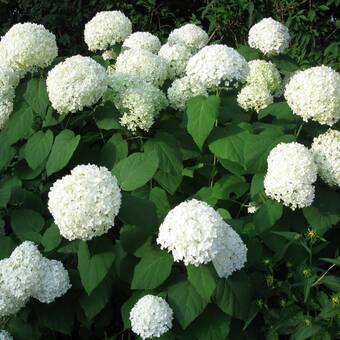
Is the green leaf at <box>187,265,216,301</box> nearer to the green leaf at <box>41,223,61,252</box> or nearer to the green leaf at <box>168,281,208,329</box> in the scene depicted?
the green leaf at <box>168,281,208,329</box>

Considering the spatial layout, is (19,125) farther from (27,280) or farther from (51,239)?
(27,280)

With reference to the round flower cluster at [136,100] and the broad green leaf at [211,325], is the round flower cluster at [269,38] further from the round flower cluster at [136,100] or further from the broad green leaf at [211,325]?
the broad green leaf at [211,325]

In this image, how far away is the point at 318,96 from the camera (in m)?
2.93

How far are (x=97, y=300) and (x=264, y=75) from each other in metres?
1.56

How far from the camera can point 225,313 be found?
2.58 meters

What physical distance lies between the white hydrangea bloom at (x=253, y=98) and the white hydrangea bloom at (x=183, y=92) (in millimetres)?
189

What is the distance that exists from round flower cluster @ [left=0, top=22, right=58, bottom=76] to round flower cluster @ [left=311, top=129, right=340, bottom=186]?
1421mm

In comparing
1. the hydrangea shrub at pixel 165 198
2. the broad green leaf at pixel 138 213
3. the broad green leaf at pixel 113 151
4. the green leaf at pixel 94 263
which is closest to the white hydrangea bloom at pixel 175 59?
the hydrangea shrub at pixel 165 198

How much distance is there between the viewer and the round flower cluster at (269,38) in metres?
3.77

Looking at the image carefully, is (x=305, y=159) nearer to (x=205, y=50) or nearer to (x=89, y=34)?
(x=205, y=50)

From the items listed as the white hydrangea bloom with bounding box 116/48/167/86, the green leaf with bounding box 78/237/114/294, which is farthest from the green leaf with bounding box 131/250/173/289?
the white hydrangea bloom with bounding box 116/48/167/86

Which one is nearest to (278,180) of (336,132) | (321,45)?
(336,132)

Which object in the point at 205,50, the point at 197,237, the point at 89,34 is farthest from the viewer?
the point at 89,34

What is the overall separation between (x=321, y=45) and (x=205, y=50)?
120 inches
